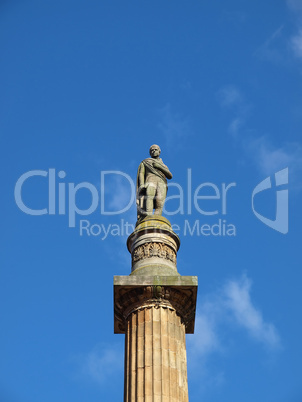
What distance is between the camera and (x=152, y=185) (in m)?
22.6

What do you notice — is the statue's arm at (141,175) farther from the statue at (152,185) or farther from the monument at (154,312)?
the monument at (154,312)

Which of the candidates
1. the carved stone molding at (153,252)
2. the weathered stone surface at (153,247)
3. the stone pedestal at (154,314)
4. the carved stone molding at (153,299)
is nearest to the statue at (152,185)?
the weathered stone surface at (153,247)

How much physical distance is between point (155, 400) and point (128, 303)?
10.1 feet

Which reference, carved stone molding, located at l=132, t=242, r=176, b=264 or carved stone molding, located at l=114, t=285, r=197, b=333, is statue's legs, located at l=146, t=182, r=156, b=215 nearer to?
Result: carved stone molding, located at l=132, t=242, r=176, b=264

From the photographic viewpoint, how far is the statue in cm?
2227

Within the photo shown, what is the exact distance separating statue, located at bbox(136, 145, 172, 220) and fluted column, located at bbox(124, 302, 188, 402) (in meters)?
4.00

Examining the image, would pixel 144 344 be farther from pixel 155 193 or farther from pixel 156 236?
pixel 155 193

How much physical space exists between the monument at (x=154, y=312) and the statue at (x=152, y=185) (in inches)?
2.1

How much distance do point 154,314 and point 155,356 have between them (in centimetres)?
130

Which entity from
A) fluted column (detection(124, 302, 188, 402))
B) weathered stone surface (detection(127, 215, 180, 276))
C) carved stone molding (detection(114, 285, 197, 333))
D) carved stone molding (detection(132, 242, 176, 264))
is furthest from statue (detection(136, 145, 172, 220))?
fluted column (detection(124, 302, 188, 402))

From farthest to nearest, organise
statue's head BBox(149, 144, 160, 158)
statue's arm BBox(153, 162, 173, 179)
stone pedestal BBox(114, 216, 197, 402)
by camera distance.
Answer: statue's head BBox(149, 144, 160, 158), statue's arm BBox(153, 162, 173, 179), stone pedestal BBox(114, 216, 197, 402)

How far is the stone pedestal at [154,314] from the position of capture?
17641 millimetres

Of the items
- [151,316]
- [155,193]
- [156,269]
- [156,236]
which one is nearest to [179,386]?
[151,316]

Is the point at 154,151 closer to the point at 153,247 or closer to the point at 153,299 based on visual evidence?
the point at 153,247
